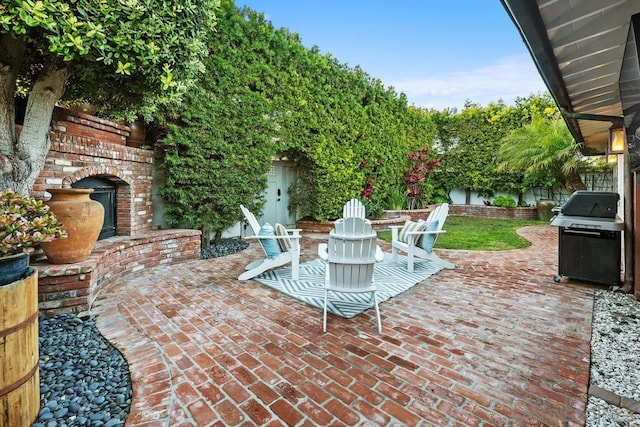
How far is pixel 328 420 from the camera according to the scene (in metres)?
1.66

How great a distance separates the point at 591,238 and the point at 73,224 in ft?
20.0

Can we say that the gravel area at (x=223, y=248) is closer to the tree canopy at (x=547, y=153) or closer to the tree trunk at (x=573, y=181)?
the tree canopy at (x=547, y=153)

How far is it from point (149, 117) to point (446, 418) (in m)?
5.33

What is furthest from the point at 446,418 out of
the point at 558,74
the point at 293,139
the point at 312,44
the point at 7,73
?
the point at 312,44

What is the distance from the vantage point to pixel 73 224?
3.05 m

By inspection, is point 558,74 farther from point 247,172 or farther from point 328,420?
point 247,172

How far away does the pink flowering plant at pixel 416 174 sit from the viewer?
1045 centimetres

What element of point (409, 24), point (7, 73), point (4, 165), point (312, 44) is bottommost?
point (4, 165)

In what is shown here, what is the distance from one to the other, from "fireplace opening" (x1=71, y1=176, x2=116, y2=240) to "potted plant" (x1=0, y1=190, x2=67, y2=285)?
2754mm

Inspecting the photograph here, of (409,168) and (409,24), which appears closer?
(409,24)

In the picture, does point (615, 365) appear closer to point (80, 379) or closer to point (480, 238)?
point (80, 379)

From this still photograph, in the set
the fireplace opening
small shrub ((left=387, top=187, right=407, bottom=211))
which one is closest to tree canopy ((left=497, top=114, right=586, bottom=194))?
small shrub ((left=387, top=187, right=407, bottom=211))

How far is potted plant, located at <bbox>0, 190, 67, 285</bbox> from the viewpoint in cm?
157

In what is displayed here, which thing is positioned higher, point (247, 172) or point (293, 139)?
point (293, 139)
